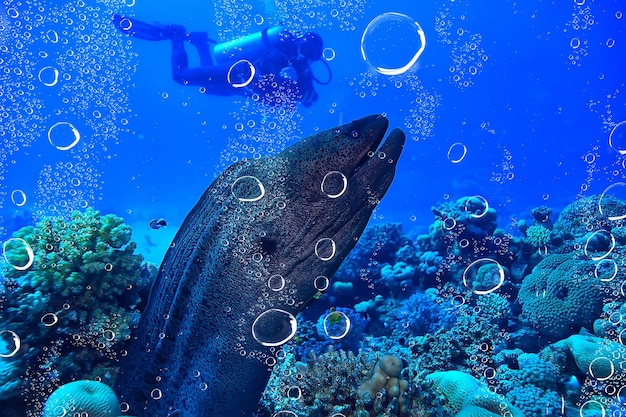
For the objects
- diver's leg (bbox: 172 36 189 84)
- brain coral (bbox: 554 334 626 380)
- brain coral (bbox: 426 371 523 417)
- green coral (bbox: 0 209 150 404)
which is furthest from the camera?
diver's leg (bbox: 172 36 189 84)

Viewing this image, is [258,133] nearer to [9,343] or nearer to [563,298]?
[563,298]

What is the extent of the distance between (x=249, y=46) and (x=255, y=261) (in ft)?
35.2

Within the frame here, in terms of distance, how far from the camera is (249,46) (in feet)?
38.7

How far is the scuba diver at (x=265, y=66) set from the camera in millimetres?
10828

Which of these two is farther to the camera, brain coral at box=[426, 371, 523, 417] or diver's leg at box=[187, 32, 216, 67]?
diver's leg at box=[187, 32, 216, 67]

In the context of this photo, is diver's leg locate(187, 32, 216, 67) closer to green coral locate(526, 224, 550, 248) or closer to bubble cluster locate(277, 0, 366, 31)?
green coral locate(526, 224, 550, 248)

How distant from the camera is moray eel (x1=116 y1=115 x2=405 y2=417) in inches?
99.9

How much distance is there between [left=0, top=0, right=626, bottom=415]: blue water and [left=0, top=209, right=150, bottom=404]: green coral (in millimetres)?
24551

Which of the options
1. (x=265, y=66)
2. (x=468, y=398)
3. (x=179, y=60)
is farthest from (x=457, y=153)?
(x=468, y=398)

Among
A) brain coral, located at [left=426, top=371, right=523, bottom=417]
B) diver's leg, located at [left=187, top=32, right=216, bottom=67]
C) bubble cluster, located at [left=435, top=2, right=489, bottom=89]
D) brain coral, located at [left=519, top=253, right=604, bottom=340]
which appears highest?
bubble cluster, located at [left=435, top=2, right=489, bottom=89]

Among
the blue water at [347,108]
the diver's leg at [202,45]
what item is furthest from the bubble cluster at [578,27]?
the diver's leg at [202,45]

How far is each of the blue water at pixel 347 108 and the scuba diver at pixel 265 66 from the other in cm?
1450

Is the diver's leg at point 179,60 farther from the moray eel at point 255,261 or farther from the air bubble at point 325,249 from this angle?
the air bubble at point 325,249

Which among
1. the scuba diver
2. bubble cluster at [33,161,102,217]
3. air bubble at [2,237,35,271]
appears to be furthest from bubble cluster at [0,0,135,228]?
air bubble at [2,237,35,271]
